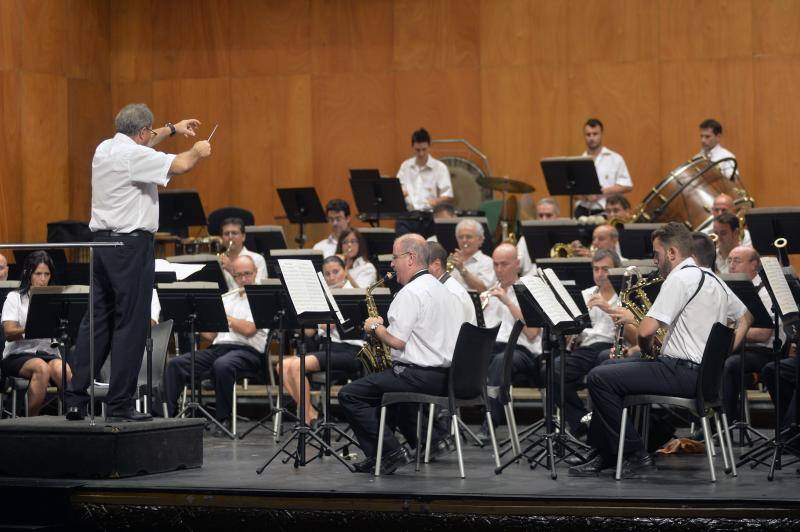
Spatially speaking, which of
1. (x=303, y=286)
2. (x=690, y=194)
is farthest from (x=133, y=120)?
(x=690, y=194)

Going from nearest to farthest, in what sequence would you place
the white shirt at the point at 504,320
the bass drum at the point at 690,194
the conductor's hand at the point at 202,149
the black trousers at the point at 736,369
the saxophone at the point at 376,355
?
the conductor's hand at the point at 202,149, the saxophone at the point at 376,355, the black trousers at the point at 736,369, the white shirt at the point at 504,320, the bass drum at the point at 690,194

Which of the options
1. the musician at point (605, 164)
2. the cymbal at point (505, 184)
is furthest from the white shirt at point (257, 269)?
the musician at point (605, 164)

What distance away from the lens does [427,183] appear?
1215cm

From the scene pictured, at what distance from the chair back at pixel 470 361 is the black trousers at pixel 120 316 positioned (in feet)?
5.08

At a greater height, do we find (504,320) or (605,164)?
(605,164)

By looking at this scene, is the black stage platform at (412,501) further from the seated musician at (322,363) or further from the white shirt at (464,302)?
the seated musician at (322,363)

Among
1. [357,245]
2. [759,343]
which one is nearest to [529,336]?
[759,343]

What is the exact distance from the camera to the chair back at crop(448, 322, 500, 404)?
6414 mm

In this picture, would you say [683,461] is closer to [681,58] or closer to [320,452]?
[320,452]

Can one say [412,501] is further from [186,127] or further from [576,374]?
[576,374]

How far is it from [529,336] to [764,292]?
1.50m

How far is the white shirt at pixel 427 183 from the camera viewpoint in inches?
476

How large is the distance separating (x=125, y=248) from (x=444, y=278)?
190 centimetres

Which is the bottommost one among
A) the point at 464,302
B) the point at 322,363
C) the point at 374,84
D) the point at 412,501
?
the point at 412,501
